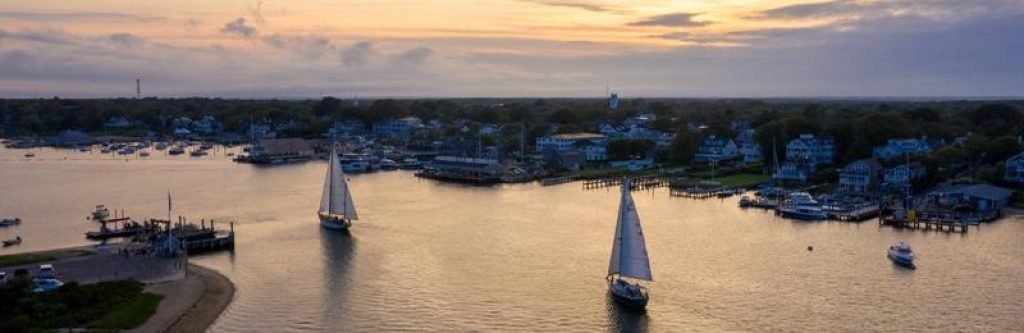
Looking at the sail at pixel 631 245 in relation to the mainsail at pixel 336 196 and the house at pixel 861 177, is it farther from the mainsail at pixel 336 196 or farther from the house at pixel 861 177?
the house at pixel 861 177

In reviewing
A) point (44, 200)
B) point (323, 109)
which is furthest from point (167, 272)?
point (323, 109)

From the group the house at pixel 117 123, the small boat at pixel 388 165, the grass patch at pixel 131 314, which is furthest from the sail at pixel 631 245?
the house at pixel 117 123

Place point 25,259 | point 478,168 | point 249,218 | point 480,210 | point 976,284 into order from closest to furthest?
point 976,284 → point 25,259 → point 249,218 → point 480,210 → point 478,168

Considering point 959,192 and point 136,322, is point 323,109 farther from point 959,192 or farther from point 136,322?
point 136,322

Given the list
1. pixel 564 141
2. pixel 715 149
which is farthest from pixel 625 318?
pixel 564 141

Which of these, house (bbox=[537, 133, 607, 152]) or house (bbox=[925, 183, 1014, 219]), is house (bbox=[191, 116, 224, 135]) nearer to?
house (bbox=[537, 133, 607, 152])
